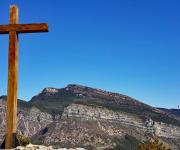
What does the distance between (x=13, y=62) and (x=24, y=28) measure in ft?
4.59

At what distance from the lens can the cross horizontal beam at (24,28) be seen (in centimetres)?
1867

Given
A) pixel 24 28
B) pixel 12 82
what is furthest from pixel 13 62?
pixel 24 28

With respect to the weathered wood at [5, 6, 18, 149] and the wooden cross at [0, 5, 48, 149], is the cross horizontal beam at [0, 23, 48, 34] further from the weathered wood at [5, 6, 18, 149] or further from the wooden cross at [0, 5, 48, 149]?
the weathered wood at [5, 6, 18, 149]

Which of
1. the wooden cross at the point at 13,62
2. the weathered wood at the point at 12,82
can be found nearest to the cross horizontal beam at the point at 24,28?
the wooden cross at the point at 13,62

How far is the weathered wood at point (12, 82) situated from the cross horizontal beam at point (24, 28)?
0.17 meters

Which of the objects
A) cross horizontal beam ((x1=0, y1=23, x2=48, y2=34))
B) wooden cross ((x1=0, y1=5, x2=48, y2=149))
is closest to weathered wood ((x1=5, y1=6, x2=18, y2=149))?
wooden cross ((x1=0, y1=5, x2=48, y2=149))

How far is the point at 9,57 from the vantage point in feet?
62.1

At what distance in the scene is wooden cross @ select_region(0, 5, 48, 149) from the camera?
60.2 ft

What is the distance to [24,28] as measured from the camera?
18922 mm

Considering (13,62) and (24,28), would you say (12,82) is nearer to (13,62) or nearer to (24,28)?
(13,62)

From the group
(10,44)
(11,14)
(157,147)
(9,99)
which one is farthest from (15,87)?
(157,147)

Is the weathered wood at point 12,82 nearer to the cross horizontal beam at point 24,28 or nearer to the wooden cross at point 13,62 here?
the wooden cross at point 13,62

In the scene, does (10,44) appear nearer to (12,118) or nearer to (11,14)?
(11,14)

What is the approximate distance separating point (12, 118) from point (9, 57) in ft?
7.94
